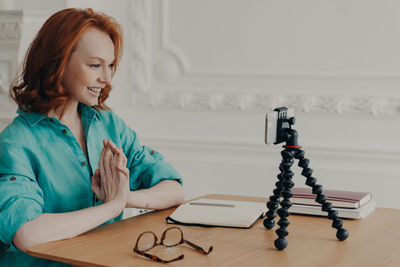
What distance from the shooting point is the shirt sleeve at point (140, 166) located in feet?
7.68

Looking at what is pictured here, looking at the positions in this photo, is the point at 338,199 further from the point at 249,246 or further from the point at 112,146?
the point at 112,146

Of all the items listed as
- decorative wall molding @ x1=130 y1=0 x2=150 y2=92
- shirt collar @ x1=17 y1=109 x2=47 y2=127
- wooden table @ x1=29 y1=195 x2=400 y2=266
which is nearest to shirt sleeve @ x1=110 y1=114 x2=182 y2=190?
wooden table @ x1=29 y1=195 x2=400 y2=266

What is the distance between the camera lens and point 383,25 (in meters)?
3.51

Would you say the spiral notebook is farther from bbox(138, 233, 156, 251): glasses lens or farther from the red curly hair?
the red curly hair

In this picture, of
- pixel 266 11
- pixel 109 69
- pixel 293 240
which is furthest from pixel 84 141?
pixel 266 11

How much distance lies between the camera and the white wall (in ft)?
11.6

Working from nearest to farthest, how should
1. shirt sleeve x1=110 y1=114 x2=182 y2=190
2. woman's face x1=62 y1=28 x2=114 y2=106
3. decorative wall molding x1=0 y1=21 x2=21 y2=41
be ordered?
woman's face x1=62 y1=28 x2=114 y2=106, shirt sleeve x1=110 y1=114 x2=182 y2=190, decorative wall molding x1=0 y1=21 x2=21 y2=41

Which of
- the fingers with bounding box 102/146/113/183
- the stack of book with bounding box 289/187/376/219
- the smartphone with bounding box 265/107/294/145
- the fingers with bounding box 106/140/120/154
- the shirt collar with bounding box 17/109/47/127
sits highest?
the smartphone with bounding box 265/107/294/145

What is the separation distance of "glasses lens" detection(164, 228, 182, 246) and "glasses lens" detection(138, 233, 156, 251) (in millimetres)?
Answer: 40

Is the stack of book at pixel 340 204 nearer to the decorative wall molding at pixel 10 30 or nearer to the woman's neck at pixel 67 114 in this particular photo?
the woman's neck at pixel 67 114

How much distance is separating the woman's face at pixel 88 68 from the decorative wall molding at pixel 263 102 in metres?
1.82

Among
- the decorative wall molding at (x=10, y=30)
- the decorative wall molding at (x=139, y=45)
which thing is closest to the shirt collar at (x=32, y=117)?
the decorative wall molding at (x=10, y=30)

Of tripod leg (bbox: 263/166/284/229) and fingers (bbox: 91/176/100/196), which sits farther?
fingers (bbox: 91/176/100/196)

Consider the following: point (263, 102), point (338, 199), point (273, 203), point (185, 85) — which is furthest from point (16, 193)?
point (185, 85)
